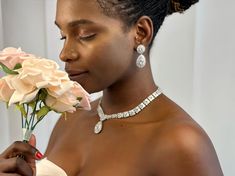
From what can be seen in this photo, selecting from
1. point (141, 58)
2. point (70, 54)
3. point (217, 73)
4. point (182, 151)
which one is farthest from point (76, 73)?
point (217, 73)

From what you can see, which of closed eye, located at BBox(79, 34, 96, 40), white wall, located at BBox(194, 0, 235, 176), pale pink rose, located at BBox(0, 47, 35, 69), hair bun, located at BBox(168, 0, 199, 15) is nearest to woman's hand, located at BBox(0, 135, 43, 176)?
pale pink rose, located at BBox(0, 47, 35, 69)

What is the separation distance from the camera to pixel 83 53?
0.80 m

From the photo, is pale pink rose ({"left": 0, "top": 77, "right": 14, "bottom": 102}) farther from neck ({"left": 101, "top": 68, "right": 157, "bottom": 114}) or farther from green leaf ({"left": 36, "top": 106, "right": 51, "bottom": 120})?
neck ({"left": 101, "top": 68, "right": 157, "bottom": 114})

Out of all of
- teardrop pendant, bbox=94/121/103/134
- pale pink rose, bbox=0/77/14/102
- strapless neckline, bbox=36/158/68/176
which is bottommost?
teardrop pendant, bbox=94/121/103/134

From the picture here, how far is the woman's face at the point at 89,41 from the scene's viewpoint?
2.64ft

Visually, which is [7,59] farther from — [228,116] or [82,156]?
[228,116]

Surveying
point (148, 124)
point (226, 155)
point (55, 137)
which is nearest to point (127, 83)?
point (148, 124)

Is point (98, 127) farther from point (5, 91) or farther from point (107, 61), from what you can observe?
point (5, 91)

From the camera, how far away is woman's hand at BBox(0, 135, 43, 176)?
25.7 inches

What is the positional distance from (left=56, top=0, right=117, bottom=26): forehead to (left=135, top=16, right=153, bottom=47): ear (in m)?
0.06

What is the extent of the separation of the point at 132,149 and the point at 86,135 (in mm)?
155

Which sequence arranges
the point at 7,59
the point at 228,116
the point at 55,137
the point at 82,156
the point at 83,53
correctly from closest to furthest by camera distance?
the point at 7,59 < the point at 83,53 < the point at 82,156 < the point at 55,137 < the point at 228,116

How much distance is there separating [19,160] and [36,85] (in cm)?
13

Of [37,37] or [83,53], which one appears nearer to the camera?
[83,53]
